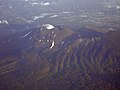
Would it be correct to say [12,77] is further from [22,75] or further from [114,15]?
[114,15]

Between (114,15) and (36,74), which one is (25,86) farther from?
(114,15)

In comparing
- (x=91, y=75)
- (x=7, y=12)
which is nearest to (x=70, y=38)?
(x=91, y=75)

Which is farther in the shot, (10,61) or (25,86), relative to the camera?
(10,61)

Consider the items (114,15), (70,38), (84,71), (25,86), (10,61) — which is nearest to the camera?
(25,86)

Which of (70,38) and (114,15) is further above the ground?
(70,38)

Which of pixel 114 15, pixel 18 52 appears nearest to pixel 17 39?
pixel 18 52

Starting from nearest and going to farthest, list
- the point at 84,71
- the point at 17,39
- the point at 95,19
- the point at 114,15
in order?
1. the point at 84,71
2. the point at 17,39
3. the point at 95,19
4. the point at 114,15
